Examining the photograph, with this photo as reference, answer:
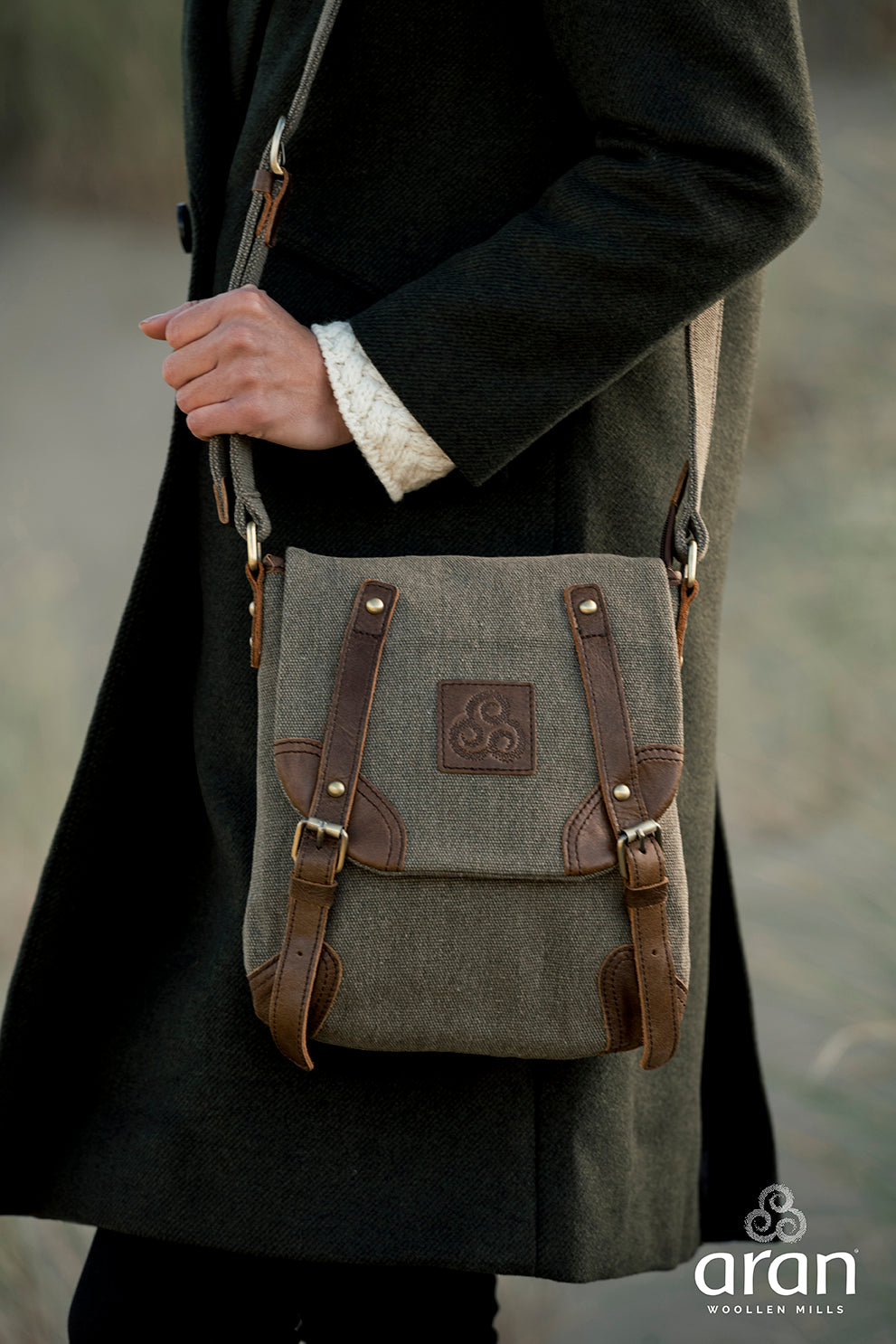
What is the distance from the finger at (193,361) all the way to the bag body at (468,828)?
0.18m

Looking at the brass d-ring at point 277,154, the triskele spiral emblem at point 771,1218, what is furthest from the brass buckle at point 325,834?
the triskele spiral emblem at point 771,1218

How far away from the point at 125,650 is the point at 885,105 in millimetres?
4089

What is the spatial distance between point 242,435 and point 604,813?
403mm

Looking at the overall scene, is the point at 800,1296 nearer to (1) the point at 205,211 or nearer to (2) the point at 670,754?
(2) the point at 670,754

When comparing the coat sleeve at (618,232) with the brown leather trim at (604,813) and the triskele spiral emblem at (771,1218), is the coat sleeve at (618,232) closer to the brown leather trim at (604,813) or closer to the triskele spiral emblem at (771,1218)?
the brown leather trim at (604,813)

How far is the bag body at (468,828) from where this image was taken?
0.78 meters

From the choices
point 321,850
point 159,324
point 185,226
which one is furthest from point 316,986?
point 185,226

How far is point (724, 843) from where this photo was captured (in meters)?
1.28

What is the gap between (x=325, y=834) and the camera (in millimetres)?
779

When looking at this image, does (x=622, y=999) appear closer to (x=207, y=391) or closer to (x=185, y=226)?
(x=207, y=391)

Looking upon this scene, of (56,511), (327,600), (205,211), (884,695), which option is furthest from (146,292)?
(327,600)

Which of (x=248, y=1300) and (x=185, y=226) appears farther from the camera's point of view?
(x=185, y=226)

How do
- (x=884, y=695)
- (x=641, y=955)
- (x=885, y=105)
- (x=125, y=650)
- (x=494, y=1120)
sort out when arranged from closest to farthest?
(x=641, y=955) < (x=494, y=1120) < (x=125, y=650) < (x=884, y=695) < (x=885, y=105)

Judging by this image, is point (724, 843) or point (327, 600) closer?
point (327, 600)
